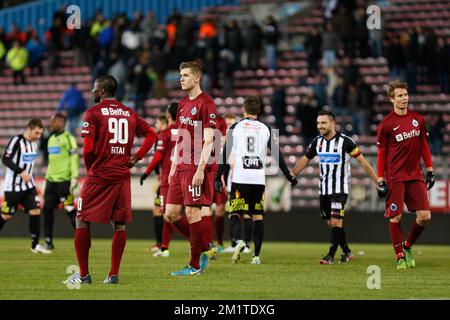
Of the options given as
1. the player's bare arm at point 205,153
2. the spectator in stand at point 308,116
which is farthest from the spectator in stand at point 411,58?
the player's bare arm at point 205,153

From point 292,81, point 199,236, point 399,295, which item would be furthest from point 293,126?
point 399,295

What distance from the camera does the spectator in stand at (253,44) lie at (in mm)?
28734

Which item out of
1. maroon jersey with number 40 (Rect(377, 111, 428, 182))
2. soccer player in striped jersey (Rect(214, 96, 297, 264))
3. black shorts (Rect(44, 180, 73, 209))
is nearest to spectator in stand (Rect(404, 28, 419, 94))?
black shorts (Rect(44, 180, 73, 209))

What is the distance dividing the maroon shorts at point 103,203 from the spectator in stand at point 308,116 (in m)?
14.5

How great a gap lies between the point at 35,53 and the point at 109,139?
74.4ft

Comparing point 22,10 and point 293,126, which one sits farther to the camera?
point 22,10

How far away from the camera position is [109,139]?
10672 millimetres

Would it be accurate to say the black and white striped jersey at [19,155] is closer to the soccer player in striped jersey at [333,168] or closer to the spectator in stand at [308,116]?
the soccer player in striped jersey at [333,168]

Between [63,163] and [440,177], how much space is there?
8344 mm

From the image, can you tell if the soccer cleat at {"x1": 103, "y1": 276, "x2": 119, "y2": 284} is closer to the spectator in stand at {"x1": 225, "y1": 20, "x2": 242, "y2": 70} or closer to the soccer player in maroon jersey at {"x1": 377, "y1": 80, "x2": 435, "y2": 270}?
the soccer player in maroon jersey at {"x1": 377, "y1": 80, "x2": 435, "y2": 270}

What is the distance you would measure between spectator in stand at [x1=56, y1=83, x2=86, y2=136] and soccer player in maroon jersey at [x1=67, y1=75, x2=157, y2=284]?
18.4 metres

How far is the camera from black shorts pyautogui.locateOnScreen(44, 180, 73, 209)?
58.3 feet

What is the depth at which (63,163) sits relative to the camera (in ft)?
58.2
